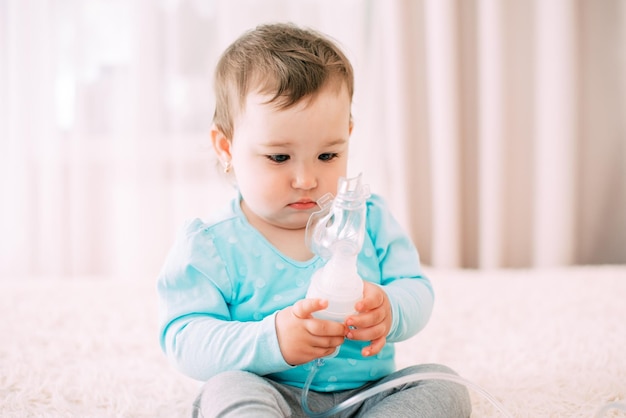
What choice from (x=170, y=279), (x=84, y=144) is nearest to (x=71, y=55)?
(x=84, y=144)

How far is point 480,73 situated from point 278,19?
70 cm

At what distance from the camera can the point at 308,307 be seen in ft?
2.71

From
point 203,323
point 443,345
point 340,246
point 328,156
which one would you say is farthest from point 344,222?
point 443,345

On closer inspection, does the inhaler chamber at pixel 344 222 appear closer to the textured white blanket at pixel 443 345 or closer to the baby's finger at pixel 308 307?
the baby's finger at pixel 308 307

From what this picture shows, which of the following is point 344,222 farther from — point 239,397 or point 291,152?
point 239,397

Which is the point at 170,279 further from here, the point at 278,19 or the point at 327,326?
the point at 278,19

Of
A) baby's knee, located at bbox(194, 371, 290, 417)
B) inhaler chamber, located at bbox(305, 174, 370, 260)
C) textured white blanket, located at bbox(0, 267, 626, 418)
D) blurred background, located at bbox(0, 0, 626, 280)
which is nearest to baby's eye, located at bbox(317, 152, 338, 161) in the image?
inhaler chamber, located at bbox(305, 174, 370, 260)

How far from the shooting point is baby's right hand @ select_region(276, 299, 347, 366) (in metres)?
0.83

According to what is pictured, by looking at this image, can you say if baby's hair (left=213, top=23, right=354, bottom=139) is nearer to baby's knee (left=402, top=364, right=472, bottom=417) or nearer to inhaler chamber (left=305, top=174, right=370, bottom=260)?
inhaler chamber (left=305, top=174, right=370, bottom=260)

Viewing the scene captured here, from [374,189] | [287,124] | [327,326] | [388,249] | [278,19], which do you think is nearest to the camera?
[327,326]

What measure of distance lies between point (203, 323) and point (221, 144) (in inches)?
12.0

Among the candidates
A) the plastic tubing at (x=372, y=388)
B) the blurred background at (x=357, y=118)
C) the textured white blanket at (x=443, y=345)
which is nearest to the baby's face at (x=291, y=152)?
the plastic tubing at (x=372, y=388)

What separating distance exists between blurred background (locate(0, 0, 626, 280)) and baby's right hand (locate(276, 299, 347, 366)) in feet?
4.49

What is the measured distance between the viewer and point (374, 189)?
234 centimetres
